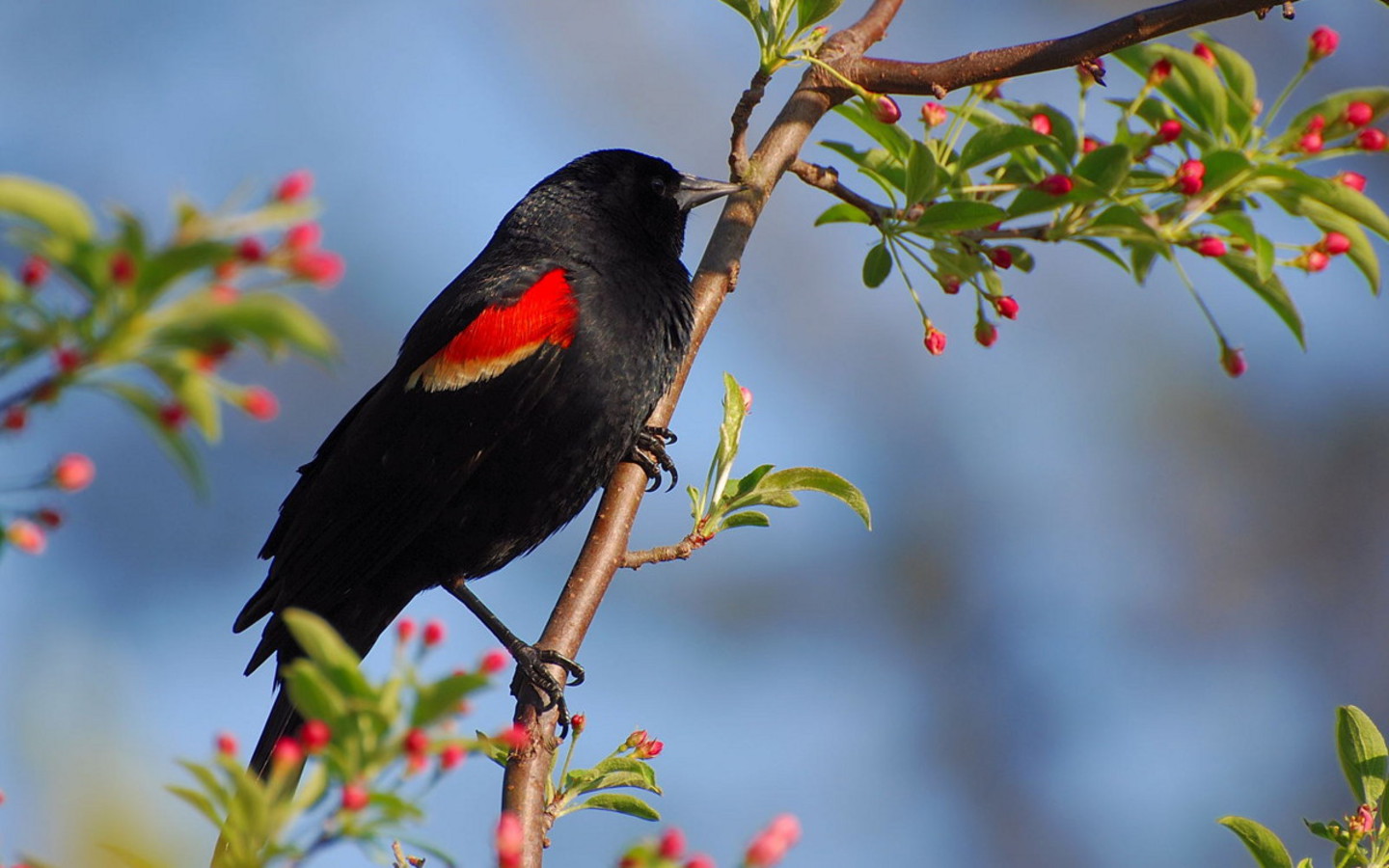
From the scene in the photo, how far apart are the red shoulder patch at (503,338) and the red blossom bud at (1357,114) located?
165cm

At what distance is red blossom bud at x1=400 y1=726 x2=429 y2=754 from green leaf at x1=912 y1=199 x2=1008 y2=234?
131 centimetres

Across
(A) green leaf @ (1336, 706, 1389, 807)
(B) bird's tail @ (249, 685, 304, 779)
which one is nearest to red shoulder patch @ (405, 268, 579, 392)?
(B) bird's tail @ (249, 685, 304, 779)

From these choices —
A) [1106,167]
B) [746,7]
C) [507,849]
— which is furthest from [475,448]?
[507,849]

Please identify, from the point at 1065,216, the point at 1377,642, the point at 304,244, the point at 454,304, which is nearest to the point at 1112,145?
the point at 1065,216

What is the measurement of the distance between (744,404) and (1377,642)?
6885mm

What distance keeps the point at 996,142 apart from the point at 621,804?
1.14 m

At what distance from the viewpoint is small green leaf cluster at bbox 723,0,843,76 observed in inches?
88.9

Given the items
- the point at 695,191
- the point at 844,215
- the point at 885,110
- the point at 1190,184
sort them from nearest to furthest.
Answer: the point at 1190,184
the point at 885,110
the point at 844,215
the point at 695,191

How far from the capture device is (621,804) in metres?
2.11

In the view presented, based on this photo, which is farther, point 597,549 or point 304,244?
point 597,549

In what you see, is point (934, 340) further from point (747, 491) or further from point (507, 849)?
point (507, 849)

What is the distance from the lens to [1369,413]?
845 cm

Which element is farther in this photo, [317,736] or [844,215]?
[844,215]

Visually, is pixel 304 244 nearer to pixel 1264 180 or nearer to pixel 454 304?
pixel 1264 180
